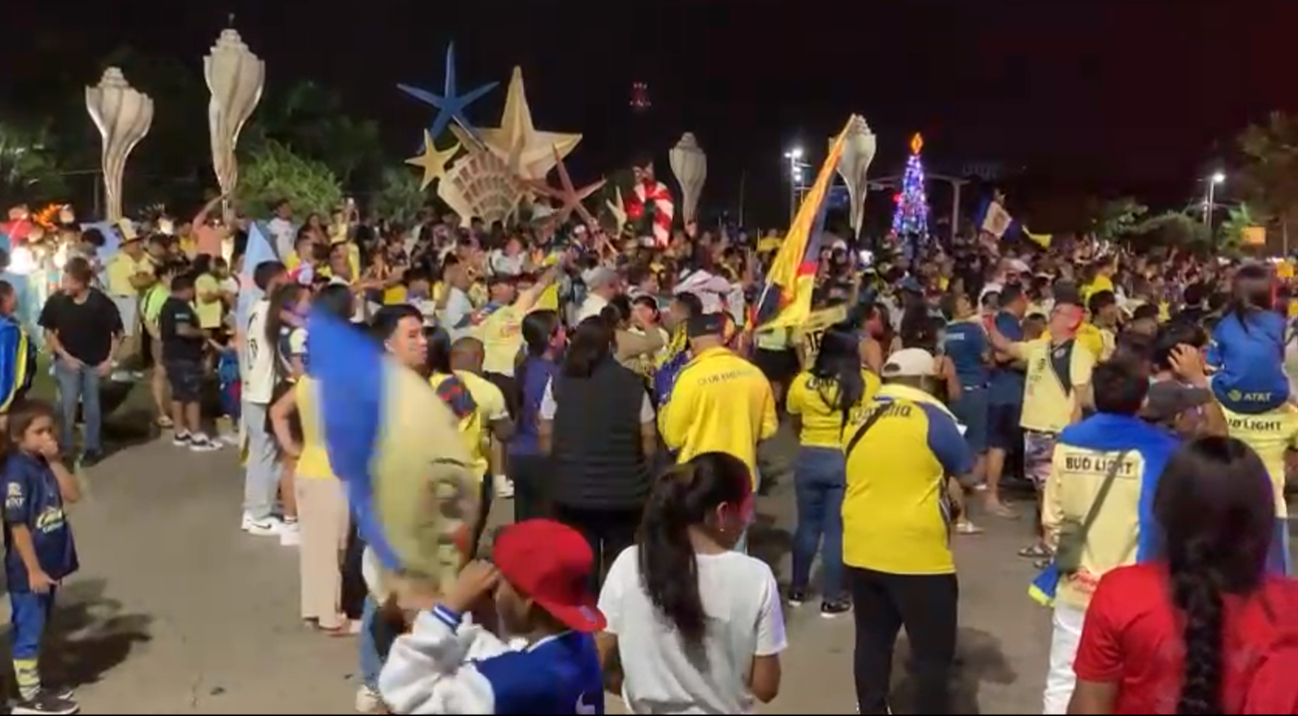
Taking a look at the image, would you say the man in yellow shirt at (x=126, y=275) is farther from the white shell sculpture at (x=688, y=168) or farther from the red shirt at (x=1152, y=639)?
the white shell sculpture at (x=688, y=168)

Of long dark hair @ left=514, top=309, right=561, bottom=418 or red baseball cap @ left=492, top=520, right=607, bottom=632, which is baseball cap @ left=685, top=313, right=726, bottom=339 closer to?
long dark hair @ left=514, top=309, right=561, bottom=418

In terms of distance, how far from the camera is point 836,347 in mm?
6883

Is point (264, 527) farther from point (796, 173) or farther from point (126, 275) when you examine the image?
point (796, 173)

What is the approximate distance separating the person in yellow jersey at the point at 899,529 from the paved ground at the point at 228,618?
0.11 metres

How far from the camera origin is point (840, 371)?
697 centimetres

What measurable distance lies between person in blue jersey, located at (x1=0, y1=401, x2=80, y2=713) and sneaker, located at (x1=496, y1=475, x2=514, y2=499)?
440 centimetres

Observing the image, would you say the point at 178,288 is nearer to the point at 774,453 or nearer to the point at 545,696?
the point at 774,453

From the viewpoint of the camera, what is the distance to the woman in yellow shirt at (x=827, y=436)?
6895 millimetres

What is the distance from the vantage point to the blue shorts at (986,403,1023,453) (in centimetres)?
953

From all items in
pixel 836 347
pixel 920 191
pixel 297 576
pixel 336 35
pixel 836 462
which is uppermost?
pixel 336 35

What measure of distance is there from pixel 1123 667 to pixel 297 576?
5752mm

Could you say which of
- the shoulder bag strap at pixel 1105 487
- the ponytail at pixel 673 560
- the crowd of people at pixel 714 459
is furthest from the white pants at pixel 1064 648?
the ponytail at pixel 673 560

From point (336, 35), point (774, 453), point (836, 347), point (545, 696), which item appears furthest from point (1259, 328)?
point (336, 35)

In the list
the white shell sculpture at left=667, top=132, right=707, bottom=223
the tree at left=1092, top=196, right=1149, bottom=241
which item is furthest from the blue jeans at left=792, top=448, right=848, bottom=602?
the tree at left=1092, top=196, right=1149, bottom=241
